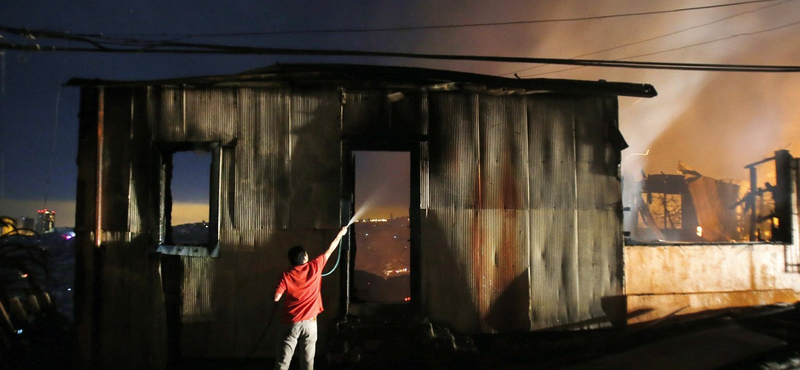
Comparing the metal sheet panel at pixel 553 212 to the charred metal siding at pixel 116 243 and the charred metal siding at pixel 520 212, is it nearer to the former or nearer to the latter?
the charred metal siding at pixel 520 212

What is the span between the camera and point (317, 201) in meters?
6.15

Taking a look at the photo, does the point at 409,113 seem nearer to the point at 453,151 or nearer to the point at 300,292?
the point at 453,151

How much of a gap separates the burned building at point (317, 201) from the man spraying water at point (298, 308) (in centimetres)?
100

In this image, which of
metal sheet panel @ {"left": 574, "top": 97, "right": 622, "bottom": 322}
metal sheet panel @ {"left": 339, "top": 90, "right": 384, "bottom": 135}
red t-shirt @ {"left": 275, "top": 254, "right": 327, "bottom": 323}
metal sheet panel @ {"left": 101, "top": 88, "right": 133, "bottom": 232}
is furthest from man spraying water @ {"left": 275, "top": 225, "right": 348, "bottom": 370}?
metal sheet panel @ {"left": 574, "top": 97, "right": 622, "bottom": 322}

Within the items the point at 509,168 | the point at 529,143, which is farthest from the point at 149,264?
the point at 529,143

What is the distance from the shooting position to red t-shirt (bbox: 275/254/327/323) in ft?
16.1

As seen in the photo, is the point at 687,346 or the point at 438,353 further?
the point at 687,346

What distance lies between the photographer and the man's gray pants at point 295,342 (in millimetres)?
4934

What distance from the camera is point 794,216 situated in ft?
26.4

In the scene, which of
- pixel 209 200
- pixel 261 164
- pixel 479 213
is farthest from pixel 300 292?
pixel 479 213

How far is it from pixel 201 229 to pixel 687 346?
32.7 meters

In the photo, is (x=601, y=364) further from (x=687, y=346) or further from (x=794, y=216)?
(x=794, y=216)

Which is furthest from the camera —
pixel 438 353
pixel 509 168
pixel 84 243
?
pixel 509 168

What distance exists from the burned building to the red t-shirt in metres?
0.97
